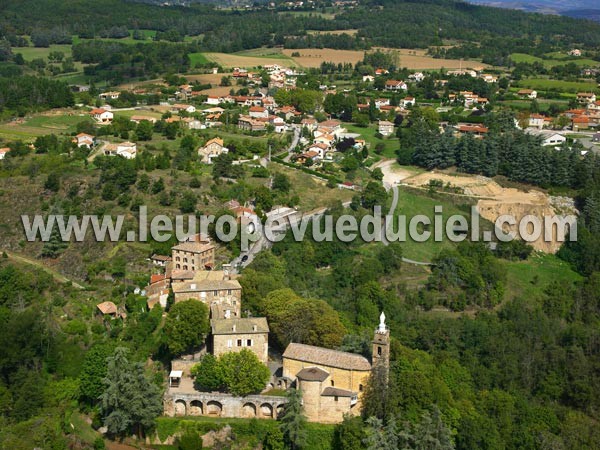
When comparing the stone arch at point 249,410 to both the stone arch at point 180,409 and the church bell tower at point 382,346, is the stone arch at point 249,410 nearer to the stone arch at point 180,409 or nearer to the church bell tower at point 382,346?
the stone arch at point 180,409

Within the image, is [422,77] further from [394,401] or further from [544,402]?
[394,401]

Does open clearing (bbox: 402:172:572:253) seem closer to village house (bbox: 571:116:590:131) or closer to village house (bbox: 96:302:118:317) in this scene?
village house (bbox: 571:116:590:131)

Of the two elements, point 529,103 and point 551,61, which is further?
point 551,61

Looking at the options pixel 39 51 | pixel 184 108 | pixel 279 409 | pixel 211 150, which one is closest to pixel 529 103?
pixel 184 108

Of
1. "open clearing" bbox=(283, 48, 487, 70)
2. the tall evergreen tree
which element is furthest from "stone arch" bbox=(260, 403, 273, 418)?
"open clearing" bbox=(283, 48, 487, 70)

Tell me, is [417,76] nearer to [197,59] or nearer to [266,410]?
[197,59]

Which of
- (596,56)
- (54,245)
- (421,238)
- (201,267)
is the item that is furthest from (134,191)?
(596,56)
